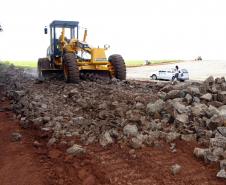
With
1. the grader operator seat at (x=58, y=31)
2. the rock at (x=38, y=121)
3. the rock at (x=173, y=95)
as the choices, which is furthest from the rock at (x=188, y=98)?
the grader operator seat at (x=58, y=31)

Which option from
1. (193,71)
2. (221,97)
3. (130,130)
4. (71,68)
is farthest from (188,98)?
(193,71)

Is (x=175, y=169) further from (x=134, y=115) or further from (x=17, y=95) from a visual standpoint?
(x=17, y=95)

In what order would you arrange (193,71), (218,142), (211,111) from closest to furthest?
(218,142) < (211,111) < (193,71)

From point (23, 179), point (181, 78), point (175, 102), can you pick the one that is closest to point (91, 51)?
point (175, 102)

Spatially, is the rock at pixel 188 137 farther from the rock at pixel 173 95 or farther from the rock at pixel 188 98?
the rock at pixel 173 95

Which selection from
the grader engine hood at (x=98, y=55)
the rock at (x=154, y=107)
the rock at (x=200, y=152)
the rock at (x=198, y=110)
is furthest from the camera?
the grader engine hood at (x=98, y=55)

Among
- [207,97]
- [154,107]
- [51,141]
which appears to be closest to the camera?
[51,141]

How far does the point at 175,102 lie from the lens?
10070 millimetres

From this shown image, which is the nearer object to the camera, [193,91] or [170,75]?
[193,91]

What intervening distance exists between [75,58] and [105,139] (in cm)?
1167

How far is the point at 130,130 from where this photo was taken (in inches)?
347

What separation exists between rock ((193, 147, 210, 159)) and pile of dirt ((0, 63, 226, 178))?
0.03m

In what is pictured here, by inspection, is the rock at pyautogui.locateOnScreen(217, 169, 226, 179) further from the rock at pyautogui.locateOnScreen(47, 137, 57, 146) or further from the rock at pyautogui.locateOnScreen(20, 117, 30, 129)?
the rock at pyautogui.locateOnScreen(20, 117, 30, 129)

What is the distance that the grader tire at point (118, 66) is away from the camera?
69.2ft
